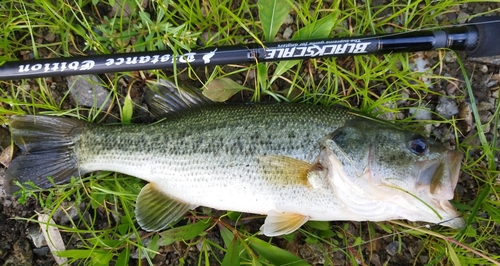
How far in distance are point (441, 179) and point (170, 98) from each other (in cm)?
174

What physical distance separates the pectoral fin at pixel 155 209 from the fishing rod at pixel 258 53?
81cm

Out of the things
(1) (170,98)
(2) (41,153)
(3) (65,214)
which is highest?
(1) (170,98)

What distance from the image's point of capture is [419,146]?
2.25m

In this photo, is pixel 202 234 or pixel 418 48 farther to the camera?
pixel 202 234

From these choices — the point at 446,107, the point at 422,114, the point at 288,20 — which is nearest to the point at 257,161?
the point at 288,20

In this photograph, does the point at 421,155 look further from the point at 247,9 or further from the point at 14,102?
the point at 14,102

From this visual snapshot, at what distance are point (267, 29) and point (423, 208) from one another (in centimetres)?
142

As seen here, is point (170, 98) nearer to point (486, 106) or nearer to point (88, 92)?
point (88, 92)

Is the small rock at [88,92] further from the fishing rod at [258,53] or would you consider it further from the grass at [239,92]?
the fishing rod at [258,53]

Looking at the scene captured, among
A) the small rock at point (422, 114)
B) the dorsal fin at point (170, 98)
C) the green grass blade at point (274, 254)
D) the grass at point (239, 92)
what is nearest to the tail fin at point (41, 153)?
the grass at point (239, 92)

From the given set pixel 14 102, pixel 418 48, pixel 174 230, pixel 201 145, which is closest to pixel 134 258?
pixel 174 230

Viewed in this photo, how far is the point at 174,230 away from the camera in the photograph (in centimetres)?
266

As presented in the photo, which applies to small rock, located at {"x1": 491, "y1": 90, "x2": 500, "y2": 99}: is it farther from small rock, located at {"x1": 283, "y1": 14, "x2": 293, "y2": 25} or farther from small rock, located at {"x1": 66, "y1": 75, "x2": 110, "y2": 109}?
small rock, located at {"x1": 66, "y1": 75, "x2": 110, "y2": 109}

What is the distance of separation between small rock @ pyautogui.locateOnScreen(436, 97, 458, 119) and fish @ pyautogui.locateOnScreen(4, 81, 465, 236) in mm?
614
